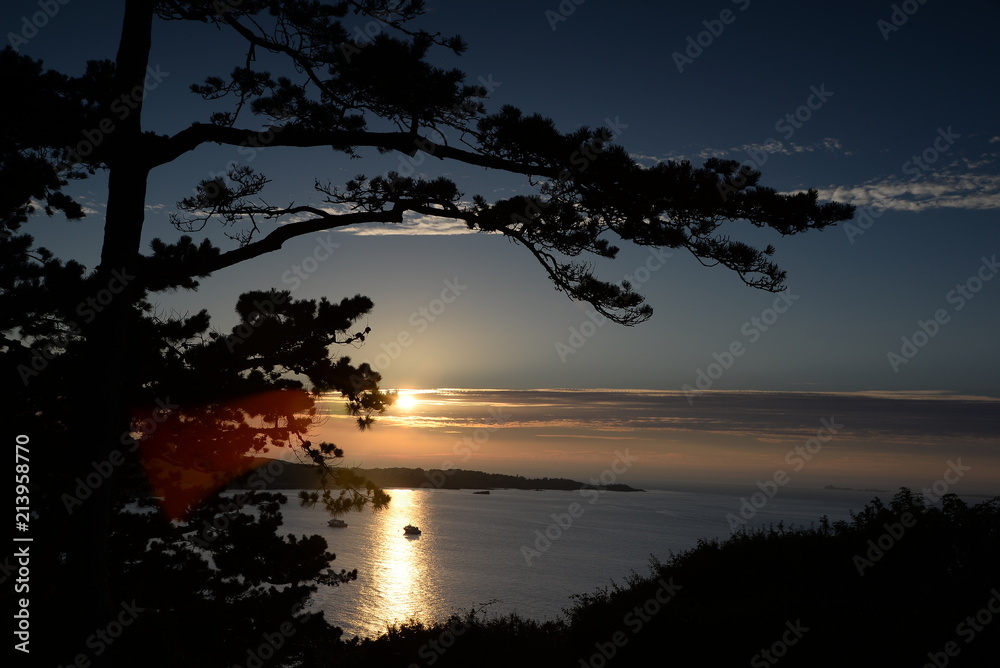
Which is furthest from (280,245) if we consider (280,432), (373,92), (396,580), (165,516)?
(396,580)

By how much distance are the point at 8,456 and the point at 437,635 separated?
732cm

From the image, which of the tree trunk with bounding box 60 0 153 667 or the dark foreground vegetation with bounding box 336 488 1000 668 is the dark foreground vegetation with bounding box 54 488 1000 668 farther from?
the tree trunk with bounding box 60 0 153 667

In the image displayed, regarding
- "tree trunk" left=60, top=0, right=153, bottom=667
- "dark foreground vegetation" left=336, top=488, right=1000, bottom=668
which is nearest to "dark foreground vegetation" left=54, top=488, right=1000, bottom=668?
"dark foreground vegetation" left=336, top=488, right=1000, bottom=668

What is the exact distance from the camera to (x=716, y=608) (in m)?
10.6

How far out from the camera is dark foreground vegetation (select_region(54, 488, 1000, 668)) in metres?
9.17

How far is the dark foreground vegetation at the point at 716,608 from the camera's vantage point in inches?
361

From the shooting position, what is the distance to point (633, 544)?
9231 cm

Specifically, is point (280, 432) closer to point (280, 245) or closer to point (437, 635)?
point (437, 635)

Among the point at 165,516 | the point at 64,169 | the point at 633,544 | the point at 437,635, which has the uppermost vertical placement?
the point at 633,544

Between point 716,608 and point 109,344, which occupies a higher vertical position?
point 109,344

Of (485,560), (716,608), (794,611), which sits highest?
(485,560)

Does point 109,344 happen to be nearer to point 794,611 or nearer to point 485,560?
point 794,611

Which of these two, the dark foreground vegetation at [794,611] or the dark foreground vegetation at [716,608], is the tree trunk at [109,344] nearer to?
the dark foreground vegetation at [716,608]

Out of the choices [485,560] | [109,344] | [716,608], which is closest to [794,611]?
[716,608]
